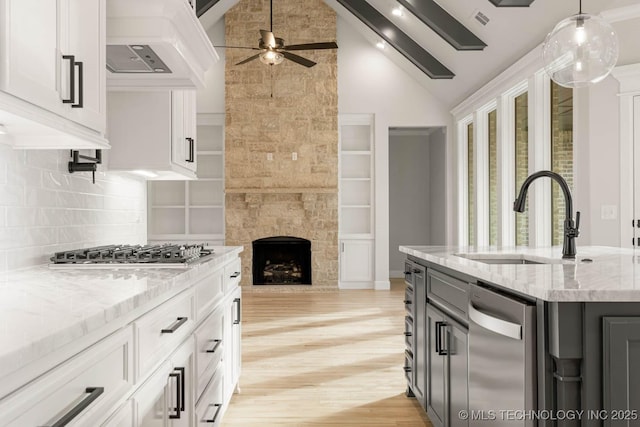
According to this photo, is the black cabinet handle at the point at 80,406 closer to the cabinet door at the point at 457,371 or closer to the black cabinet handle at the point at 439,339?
the cabinet door at the point at 457,371

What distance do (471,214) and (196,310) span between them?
19.7 ft

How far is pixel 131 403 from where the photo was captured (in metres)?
1.26

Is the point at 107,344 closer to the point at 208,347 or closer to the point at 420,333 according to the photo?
the point at 208,347

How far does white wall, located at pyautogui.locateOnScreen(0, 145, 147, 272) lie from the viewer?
74.0 inches

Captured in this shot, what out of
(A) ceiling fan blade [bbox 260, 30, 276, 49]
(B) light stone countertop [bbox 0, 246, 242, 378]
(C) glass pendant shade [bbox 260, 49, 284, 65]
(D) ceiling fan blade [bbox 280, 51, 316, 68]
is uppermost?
(A) ceiling fan blade [bbox 260, 30, 276, 49]

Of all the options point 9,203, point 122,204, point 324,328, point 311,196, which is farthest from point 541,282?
point 311,196

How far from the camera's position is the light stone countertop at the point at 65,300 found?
812mm

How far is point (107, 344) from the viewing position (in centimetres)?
111

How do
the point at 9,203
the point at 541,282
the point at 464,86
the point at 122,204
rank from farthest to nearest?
1. the point at 464,86
2. the point at 122,204
3. the point at 9,203
4. the point at 541,282

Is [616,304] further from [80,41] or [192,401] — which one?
[80,41]

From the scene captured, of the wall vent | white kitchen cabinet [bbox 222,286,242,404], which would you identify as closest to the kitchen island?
white kitchen cabinet [bbox 222,286,242,404]

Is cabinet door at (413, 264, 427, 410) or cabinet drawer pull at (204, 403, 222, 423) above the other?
cabinet door at (413, 264, 427, 410)

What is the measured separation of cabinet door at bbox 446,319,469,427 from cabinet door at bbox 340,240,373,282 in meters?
5.70

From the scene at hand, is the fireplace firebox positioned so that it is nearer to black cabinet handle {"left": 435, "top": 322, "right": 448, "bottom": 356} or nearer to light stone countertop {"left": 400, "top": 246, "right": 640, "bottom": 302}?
black cabinet handle {"left": 435, "top": 322, "right": 448, "bottom": 356}
